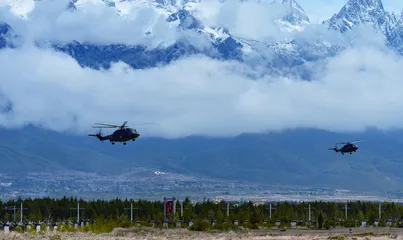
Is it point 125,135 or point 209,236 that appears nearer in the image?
point 209,236

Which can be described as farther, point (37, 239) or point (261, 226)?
point (261, 226)

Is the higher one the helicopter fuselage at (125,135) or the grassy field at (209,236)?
the helicopter fuselage at (125,135)

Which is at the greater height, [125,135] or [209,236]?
[125,135]

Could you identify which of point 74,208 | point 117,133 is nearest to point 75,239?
point 117,133

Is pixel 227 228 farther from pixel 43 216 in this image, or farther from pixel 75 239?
pixel 43 216

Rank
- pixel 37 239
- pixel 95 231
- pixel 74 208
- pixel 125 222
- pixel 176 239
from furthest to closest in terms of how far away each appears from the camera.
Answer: pixel 74 208, pixel 125 222, pixel 95 231, pixel 176 239, pixel 37 239

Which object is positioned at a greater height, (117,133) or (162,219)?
(117,133)

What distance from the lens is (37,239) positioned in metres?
99.0

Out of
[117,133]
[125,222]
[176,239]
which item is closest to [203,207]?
[125,222]

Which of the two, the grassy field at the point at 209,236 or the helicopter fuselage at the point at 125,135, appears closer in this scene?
the grassy field at the point at 209,236

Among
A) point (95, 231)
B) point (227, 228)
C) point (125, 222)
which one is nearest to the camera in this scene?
point (95, 231)

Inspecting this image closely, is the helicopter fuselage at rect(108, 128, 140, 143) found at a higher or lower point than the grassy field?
higher

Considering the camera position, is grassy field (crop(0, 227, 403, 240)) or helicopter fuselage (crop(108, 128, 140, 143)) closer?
grassy field (crop(0, 227, 403, 240))

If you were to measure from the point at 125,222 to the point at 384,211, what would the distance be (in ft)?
212
